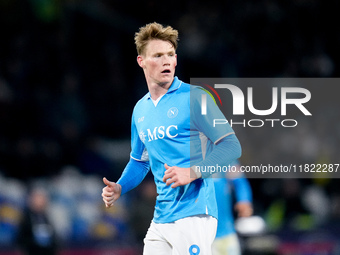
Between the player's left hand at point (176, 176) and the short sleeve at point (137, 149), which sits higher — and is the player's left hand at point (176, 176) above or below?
below

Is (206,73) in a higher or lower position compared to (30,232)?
higher

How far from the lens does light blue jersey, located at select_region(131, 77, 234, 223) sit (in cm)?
418

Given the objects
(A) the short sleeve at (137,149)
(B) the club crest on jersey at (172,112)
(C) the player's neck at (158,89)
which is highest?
(C) the player's neck at (158,89)

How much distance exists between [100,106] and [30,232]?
3533 mm

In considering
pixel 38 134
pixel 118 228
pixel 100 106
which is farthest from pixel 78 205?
pixel 100 106

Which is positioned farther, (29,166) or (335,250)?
(29,166)

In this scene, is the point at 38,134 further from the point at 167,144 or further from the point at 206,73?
the point at 167,144

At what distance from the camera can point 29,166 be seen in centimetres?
1039

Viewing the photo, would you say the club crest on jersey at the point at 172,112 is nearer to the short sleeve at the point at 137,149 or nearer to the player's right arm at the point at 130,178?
the short sleeve at the point at 137,149

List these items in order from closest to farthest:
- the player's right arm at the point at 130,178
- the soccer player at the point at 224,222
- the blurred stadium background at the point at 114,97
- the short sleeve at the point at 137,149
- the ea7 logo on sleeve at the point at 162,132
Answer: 1. the ea7 logo on sleeve at the point at 162,132
2. the player's right arm at the point at 130,178
3. the short sleeve at the point at 137,149
4. the soccer player at the point at 224,222
5. the blurred stadium background at the point at 114,97

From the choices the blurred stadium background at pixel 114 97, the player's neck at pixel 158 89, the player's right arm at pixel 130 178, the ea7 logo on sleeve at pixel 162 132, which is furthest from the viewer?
the blurred stadium background at pixel 114 97

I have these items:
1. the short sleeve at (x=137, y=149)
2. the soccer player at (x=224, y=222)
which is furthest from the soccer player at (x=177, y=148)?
the soccer player at (x=224, y=222)

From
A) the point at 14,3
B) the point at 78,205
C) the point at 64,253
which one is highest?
the point at 14,3

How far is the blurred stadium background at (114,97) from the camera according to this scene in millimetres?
9656
